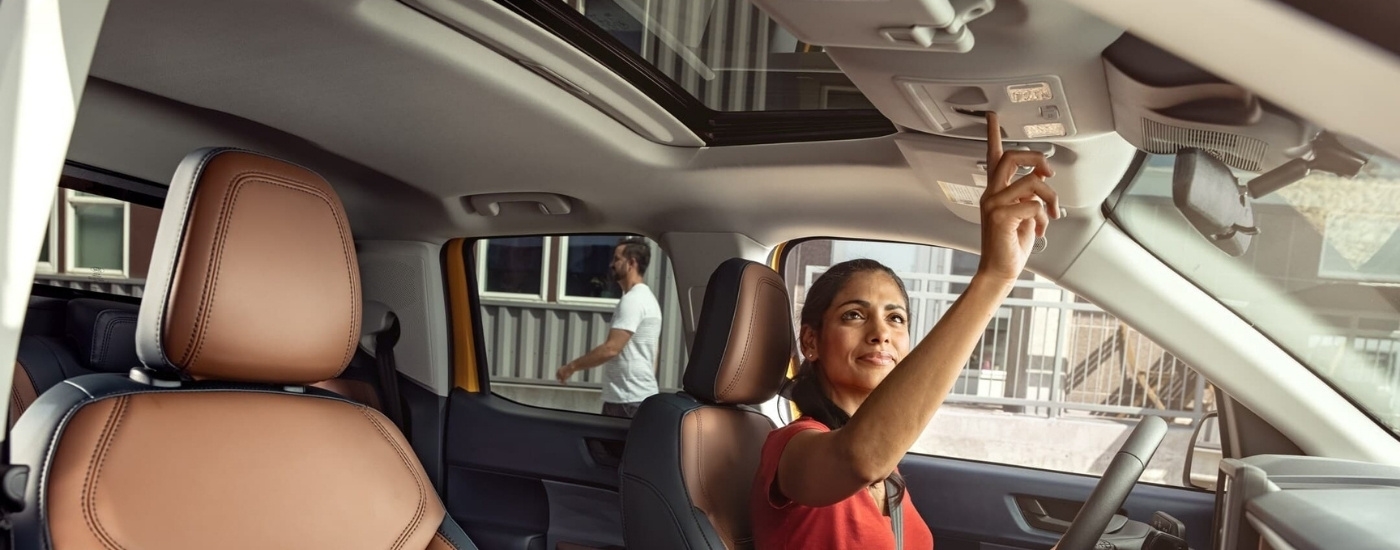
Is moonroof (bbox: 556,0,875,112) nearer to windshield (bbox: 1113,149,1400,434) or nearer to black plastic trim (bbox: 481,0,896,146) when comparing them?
black plastic trim (bbox: 481,0,896,146)

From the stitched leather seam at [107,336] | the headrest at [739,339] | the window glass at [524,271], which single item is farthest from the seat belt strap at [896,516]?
the window glass at [524,271]

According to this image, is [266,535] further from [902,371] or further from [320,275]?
[902,371]

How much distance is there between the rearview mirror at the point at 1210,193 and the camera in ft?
5.16

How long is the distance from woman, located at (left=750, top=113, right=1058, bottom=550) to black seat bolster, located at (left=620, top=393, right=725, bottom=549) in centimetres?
14

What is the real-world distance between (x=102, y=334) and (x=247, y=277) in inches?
85.1

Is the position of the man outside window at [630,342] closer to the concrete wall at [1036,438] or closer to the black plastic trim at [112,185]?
the black plastic trim at [112,185]

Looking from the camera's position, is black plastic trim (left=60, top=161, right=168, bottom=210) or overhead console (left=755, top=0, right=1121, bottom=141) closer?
overhead console (left=755, top=0, right=1121, bottom=141)

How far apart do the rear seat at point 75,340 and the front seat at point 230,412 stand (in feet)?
6.04

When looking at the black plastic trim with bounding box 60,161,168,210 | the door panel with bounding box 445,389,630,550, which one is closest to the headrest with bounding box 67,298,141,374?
the black plastic trim with bounding box 60,161,168,210

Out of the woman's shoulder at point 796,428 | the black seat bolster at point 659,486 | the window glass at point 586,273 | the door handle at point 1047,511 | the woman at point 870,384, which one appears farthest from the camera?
the window glass at point 586,273

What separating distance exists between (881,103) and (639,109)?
0.79 m

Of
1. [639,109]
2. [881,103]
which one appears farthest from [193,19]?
[881,103]

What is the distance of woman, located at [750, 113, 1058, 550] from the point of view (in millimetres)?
1439

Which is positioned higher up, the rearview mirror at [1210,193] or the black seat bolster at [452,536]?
the rearview mirror at [1210,193]
